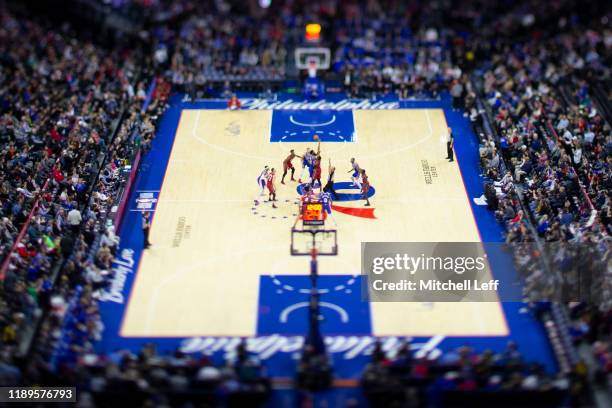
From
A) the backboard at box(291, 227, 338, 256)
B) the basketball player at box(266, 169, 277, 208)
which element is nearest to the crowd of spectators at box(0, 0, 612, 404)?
the basketball player at box(266, 169, 277, 208)

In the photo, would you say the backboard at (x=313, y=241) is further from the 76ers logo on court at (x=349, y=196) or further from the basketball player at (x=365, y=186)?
the basketball player at (x=365, y=186)

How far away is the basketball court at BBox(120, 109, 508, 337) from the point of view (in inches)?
1293

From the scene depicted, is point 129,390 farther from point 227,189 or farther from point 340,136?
point 340,136

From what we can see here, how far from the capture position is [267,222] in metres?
39.1

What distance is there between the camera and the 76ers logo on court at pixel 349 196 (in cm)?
3975

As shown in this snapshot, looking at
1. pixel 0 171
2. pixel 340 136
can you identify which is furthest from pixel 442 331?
pixel 0 171

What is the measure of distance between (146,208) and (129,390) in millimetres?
14197

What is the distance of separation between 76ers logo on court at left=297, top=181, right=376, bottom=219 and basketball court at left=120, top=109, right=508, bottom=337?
0.11 metres

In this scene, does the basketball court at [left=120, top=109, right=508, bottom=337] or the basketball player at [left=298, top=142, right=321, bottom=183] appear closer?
the basketball court at [left=120, top=109, right=508, bottom=337]

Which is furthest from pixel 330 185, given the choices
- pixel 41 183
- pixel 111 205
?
pixel 41 183

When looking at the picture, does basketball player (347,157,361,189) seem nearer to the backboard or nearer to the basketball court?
the basketball court

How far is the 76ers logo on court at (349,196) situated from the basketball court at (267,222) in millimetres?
108

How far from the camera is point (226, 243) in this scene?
3744cm

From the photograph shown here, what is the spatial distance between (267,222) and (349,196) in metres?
4.74
